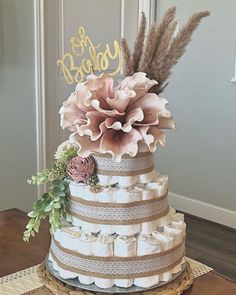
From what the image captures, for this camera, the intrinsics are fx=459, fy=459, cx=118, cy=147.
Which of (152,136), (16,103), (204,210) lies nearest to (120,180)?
(152,136)

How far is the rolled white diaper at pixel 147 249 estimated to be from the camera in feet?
3.50

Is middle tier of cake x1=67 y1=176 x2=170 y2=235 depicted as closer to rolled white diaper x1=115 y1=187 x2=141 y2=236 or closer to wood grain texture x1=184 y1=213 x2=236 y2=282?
rolled white diaper x1=115 y1=187 x2=141 y2=236

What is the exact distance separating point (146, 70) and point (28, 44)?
222cm

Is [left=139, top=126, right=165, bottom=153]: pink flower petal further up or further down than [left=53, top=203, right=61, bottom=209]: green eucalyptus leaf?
further up

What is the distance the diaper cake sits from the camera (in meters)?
1.02

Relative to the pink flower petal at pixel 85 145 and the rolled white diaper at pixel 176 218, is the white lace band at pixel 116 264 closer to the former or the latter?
the rolled white diaper at pixel 176 218

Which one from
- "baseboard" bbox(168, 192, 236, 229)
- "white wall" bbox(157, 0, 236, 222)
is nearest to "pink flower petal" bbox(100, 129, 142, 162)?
"white wall" bbox(157, 0, 236, 222)

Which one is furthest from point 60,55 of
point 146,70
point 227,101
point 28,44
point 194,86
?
point 146,70

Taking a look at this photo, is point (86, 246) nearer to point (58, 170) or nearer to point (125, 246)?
point (125, 246)

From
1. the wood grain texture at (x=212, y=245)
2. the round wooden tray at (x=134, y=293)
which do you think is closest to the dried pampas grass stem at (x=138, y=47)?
the round wooden tray at (x=134, y=293)

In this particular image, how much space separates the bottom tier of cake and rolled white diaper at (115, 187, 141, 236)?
1 centimetres

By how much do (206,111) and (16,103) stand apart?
139 cm

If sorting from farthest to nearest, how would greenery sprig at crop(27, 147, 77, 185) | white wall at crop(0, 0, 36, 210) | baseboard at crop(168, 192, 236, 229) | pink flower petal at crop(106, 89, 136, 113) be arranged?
baseboard at crop(168, 192, 236, 229)
white wall at crop(0, 0, 36, 210)
greenery sprig at crop(27, 147, 77, 185)
pink flower petal at crop(106, 89, 136, 113)

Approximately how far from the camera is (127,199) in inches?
41.6
